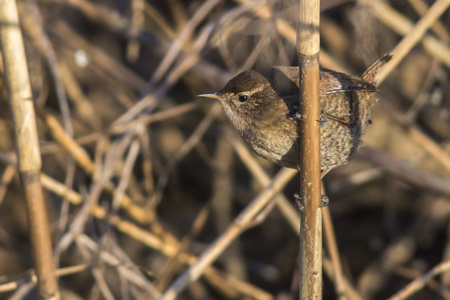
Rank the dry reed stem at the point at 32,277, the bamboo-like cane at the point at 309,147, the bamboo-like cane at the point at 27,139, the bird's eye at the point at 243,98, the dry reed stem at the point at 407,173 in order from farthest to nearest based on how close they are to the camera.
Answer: the dry reed stem at the point at 407,173, the bird's eye at the point at 243,98, the dry reed stem at the point at 32,277, the bamboo-like cane at the point at 27,139, the bamboo-like cane at the point at 309,147

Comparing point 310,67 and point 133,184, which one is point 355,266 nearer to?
point 133,184

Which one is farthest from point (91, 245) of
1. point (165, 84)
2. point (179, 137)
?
point (179, 137)

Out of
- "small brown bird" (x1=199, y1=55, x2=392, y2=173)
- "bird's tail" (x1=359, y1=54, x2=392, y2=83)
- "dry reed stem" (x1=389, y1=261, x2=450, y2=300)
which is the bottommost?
"dry reed stem" (x1=389, y1=261, x2=450, y2=300)

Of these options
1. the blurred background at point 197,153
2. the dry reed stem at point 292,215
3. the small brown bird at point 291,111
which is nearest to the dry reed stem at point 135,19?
the blurred background at point 197,153

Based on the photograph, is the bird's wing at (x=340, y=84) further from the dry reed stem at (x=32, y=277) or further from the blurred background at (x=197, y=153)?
the dry reed stem at (x=32, y=277)

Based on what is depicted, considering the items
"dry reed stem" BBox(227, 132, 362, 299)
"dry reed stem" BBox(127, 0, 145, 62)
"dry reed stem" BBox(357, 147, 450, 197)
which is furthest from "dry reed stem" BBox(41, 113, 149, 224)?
"dry reed stem" BBox(357, 147, 450, 197)

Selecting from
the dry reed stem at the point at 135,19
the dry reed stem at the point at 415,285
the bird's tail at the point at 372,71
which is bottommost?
the dry reed stem at the point at 415,285

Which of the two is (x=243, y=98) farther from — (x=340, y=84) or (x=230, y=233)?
(x=230, y=233)

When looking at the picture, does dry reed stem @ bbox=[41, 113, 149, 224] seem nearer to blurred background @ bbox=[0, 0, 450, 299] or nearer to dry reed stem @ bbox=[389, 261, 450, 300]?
blurred background @ bbox=[0, 0, 450, 299]
